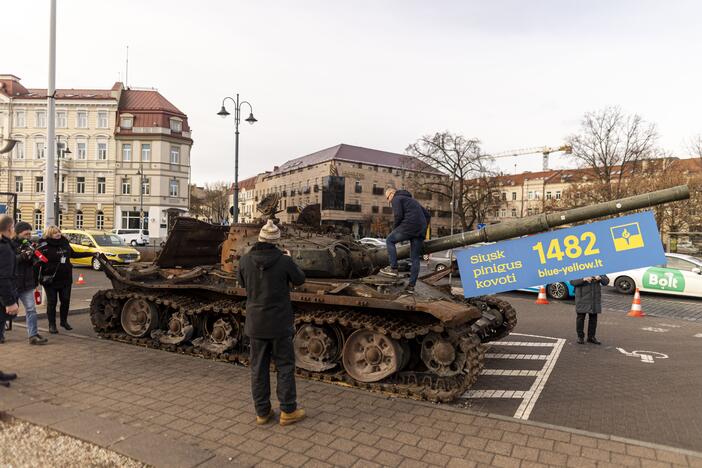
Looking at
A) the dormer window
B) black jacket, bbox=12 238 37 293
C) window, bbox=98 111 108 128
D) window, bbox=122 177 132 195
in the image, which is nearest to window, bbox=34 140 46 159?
window, bbox=98 111 108 128

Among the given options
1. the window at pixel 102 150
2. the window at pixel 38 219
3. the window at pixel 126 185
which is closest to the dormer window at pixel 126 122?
the window at pixel 102 150

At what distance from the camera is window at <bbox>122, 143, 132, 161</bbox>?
48875 mm

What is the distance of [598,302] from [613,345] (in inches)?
32.1

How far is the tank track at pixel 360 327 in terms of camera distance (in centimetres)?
548

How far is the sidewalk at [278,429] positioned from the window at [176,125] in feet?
156

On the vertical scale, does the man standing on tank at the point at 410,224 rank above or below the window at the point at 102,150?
below

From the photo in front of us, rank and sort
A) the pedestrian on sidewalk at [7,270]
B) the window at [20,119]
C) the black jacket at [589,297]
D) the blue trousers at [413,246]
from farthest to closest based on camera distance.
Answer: the window at [20,119]
the black jacket at [589,297]
the blue trousers at [413,246]
the pedestrian on sidewalk at [7,270]

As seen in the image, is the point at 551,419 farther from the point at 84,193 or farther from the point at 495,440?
the point at 84,193

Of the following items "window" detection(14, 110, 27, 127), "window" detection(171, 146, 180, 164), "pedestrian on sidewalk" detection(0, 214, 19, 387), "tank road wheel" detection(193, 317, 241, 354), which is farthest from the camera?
"window" detection(171, 146, 180, 164)

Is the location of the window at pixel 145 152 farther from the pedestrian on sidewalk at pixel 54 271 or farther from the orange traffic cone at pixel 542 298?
the orange traffic cone at pixel 542 298

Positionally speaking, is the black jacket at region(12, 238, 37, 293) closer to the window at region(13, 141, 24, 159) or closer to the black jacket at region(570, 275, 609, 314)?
the black jacket at region(570, 275, 609, 314)

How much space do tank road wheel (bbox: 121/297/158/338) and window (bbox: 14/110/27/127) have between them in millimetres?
51650

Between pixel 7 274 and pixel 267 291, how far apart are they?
12.7ft

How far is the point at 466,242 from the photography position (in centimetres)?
647
